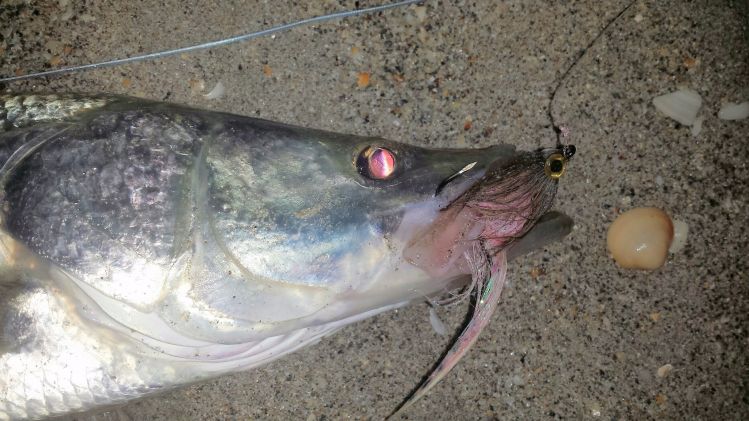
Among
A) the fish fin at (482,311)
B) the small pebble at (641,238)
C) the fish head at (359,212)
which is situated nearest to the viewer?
the fish head at (359,212)

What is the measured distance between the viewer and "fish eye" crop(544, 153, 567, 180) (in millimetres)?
1548

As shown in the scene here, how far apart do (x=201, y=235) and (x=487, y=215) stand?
87 cm

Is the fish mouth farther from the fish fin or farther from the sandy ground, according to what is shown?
the sandy ground

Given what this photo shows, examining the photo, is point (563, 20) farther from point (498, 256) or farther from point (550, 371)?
point (550, 371)

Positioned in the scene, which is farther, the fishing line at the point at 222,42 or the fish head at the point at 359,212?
the fishing line at the point at 222,42

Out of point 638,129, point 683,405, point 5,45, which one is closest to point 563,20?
point 638,129

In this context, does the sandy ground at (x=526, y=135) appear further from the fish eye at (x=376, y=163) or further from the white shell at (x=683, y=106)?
the fish eye at (x=376, y=163)

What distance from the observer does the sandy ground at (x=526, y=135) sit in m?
2.11

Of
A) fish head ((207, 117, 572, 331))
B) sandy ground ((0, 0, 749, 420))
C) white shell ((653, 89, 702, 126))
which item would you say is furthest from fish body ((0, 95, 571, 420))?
white shell ((653, 89, 702, 126))

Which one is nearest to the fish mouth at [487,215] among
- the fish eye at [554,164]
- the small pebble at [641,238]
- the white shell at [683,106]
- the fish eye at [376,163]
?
the fish eye at [554,164]

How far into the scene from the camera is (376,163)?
5.15ft

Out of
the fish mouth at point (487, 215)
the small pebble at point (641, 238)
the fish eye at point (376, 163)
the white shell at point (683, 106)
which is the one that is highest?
the fish eye at point (376, 163)

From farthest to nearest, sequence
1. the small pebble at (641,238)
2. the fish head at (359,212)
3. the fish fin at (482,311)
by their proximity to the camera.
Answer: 1. the small pebble at (641,238)
2. the fish fin at (482,311)
3. the fish head at (359,212)

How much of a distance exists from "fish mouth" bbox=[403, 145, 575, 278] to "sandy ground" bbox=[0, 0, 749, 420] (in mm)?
588
